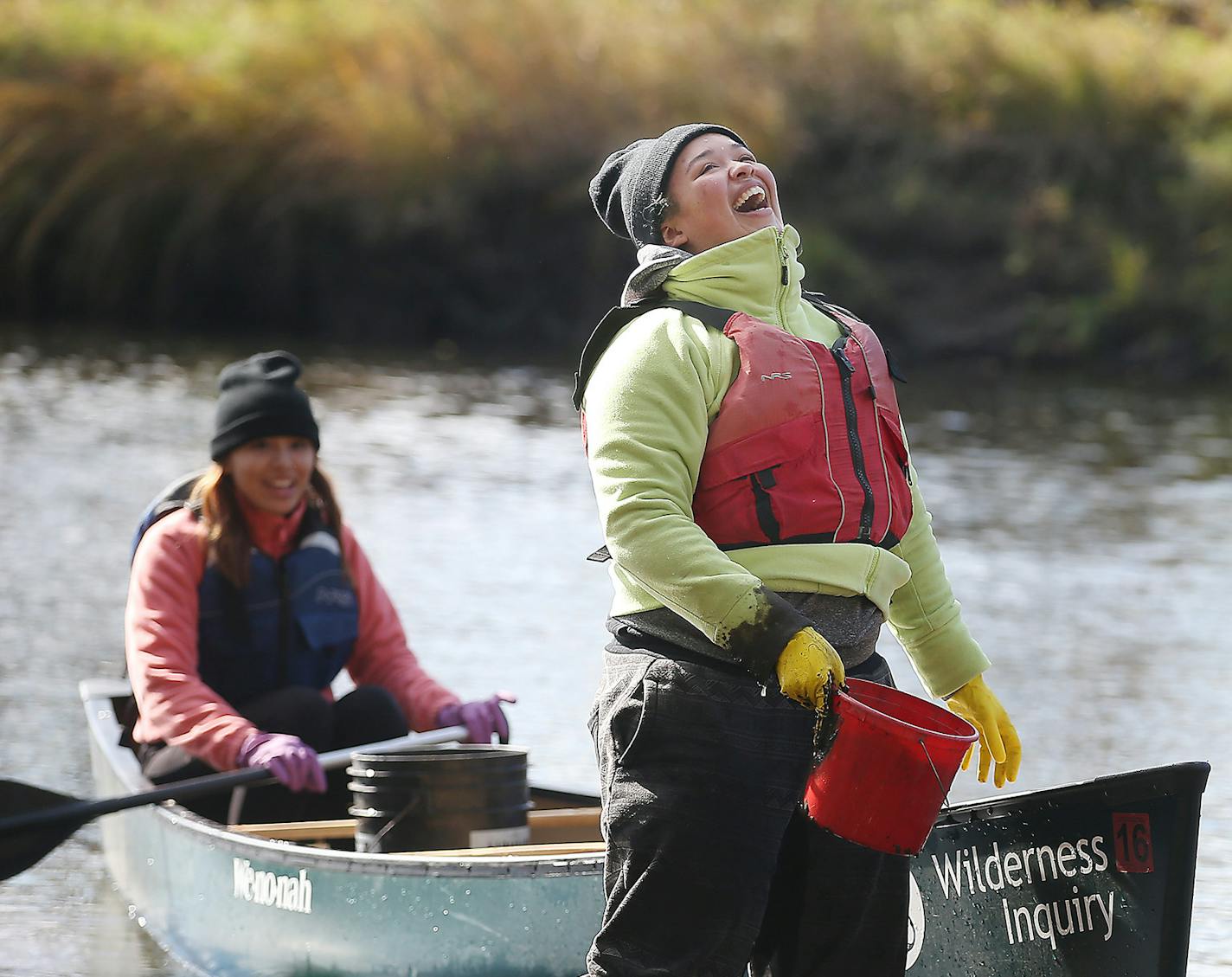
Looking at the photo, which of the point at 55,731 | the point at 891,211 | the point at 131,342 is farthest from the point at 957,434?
the point at 55,731

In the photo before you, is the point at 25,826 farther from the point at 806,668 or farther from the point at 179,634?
the point at 806,668

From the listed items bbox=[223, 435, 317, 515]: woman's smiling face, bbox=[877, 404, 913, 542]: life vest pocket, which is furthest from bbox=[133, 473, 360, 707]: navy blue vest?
bbox=[877, 404, 913, 542]: life vest pocket

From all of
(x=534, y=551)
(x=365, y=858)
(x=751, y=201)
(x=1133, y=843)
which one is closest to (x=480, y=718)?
(x=365, y=858)

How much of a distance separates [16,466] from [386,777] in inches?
315

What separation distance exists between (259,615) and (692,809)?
219 centimetres

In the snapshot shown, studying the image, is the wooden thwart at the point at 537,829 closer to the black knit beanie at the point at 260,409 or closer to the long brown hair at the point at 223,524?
the long brown hair at the point at 223,524

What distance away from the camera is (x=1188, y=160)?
19.8m

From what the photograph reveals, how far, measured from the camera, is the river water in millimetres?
6082

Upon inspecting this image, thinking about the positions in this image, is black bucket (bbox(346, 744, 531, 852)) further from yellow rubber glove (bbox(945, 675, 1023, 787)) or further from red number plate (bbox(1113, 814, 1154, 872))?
red number plate (bbox(1113, 814, 1154, 872))

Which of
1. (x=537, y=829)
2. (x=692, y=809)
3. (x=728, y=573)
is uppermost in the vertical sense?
(x=728, y=573)

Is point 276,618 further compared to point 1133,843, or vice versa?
point 276,618

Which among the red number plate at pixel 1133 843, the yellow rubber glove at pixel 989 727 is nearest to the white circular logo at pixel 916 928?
the yellow rubber glove at pixel 989 727

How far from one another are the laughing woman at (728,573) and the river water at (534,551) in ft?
7.10

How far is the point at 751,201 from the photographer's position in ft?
9.03
